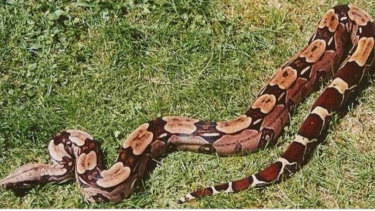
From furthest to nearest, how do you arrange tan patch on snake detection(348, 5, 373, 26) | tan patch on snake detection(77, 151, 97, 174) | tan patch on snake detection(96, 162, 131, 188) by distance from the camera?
tan patch on snake detection(348, 5, 373, 26)
tan patch on snake detection(77, 151, 97, 174)
tan patch on snake detection(96, 162, 131, 188)

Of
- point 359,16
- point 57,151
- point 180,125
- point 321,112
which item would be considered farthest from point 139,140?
point 359,16

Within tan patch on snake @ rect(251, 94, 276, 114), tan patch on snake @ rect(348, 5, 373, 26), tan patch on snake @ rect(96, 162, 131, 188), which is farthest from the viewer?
tan patch on snake @ rect(348, 5, 373, 26)

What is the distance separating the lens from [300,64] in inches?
260

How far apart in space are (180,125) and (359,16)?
7.11 feet

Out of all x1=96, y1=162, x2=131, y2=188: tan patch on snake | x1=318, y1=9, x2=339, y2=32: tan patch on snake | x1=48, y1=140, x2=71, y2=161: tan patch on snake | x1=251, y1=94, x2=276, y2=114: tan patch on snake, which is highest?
x1=318, y1=9, x2=339, y2=32: tan patch on snake

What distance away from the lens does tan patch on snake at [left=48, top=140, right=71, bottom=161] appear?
620 cm

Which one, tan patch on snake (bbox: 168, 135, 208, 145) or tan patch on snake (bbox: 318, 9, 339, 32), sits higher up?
tan patch on snake (bbox: 318, 9, 339, 32)

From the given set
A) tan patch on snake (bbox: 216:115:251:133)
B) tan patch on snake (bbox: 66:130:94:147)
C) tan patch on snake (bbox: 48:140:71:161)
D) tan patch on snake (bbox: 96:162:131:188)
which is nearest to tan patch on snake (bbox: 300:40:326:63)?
tan patch on snake (bbox: 216:115:251:133)

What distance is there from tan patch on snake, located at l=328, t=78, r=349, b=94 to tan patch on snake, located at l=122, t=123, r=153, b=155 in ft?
5.66

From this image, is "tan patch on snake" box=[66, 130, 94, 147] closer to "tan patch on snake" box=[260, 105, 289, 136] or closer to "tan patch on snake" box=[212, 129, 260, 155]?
"tan patch on snake" box=[212, 129, 260, 155]

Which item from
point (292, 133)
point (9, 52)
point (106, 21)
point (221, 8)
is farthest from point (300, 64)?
point (9, 52)

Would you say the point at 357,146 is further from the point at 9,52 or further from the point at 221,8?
the point at 9,52

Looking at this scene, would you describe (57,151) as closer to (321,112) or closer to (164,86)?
(164,86)

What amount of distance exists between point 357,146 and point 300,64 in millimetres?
920
